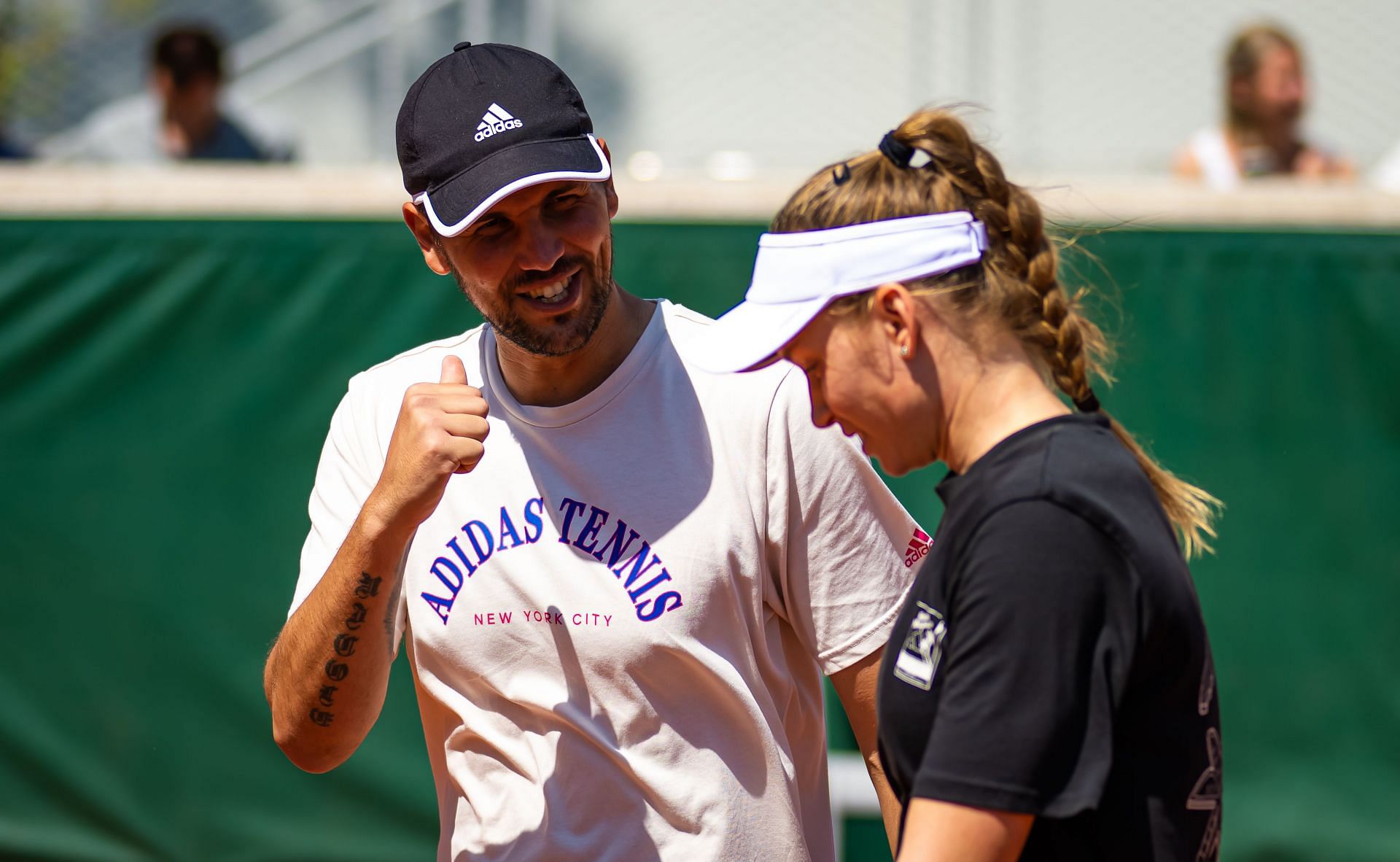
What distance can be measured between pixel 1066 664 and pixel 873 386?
16.5 inches

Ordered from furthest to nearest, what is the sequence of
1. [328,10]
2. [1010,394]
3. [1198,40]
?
[328,10]
[1198,40]
[1010,394]

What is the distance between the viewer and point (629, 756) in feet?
6.92

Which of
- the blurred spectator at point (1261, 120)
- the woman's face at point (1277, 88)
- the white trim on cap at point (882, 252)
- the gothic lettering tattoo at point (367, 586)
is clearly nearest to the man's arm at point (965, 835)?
the white trim on cap at point (882, 252)

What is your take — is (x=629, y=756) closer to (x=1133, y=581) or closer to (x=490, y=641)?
(x=490, y=641)

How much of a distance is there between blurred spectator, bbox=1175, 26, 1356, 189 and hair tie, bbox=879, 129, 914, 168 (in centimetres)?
371

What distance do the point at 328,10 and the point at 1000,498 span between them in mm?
5482

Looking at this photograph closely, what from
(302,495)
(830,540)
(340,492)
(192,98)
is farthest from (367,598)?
(192,98)

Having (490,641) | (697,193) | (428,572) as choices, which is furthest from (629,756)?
(697,193)

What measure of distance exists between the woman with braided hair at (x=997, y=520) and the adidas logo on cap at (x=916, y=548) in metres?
0.49

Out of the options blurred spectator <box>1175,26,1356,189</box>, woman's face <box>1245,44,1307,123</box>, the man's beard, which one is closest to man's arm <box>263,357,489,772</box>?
the man's beard

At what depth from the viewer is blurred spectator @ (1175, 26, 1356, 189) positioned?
5.11 metres

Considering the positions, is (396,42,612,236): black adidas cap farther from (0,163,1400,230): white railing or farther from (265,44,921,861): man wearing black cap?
(0,163,1400,230): white railing

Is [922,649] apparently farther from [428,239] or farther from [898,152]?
[428,239]

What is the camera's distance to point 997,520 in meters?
1.43
